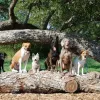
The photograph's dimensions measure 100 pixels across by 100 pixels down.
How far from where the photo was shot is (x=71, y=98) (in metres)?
8.76

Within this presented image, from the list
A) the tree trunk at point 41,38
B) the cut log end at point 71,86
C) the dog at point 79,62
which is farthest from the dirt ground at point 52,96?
the tree trunk at point 41,38

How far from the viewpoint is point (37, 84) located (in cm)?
928

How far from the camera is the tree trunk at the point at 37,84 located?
30.4 ft

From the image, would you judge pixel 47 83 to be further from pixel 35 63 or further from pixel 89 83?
pixel 89 83

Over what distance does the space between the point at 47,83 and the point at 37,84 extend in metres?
0.27

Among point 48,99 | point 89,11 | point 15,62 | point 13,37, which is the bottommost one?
point 48,99

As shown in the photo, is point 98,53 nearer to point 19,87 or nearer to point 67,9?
point 67,9

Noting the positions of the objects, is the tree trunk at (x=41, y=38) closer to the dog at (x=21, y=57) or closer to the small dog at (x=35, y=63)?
the dog at (x=21, y=57)

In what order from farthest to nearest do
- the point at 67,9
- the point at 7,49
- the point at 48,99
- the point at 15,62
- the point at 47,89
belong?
1. the point at 7,49
2. the point at 67,9
3. the point at 15,62
4. the point at 47,89
5. the point at 48,99

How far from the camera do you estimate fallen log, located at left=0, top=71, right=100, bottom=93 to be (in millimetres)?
9266

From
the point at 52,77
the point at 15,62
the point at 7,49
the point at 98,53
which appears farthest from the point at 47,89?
the point at 7,49

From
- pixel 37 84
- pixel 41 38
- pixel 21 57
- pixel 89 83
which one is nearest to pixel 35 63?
pixel 21 57

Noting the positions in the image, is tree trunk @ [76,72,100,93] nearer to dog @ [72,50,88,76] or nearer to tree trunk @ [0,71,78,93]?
tree trunk @ [0,71,78,93]

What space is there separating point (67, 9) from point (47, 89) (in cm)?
517
